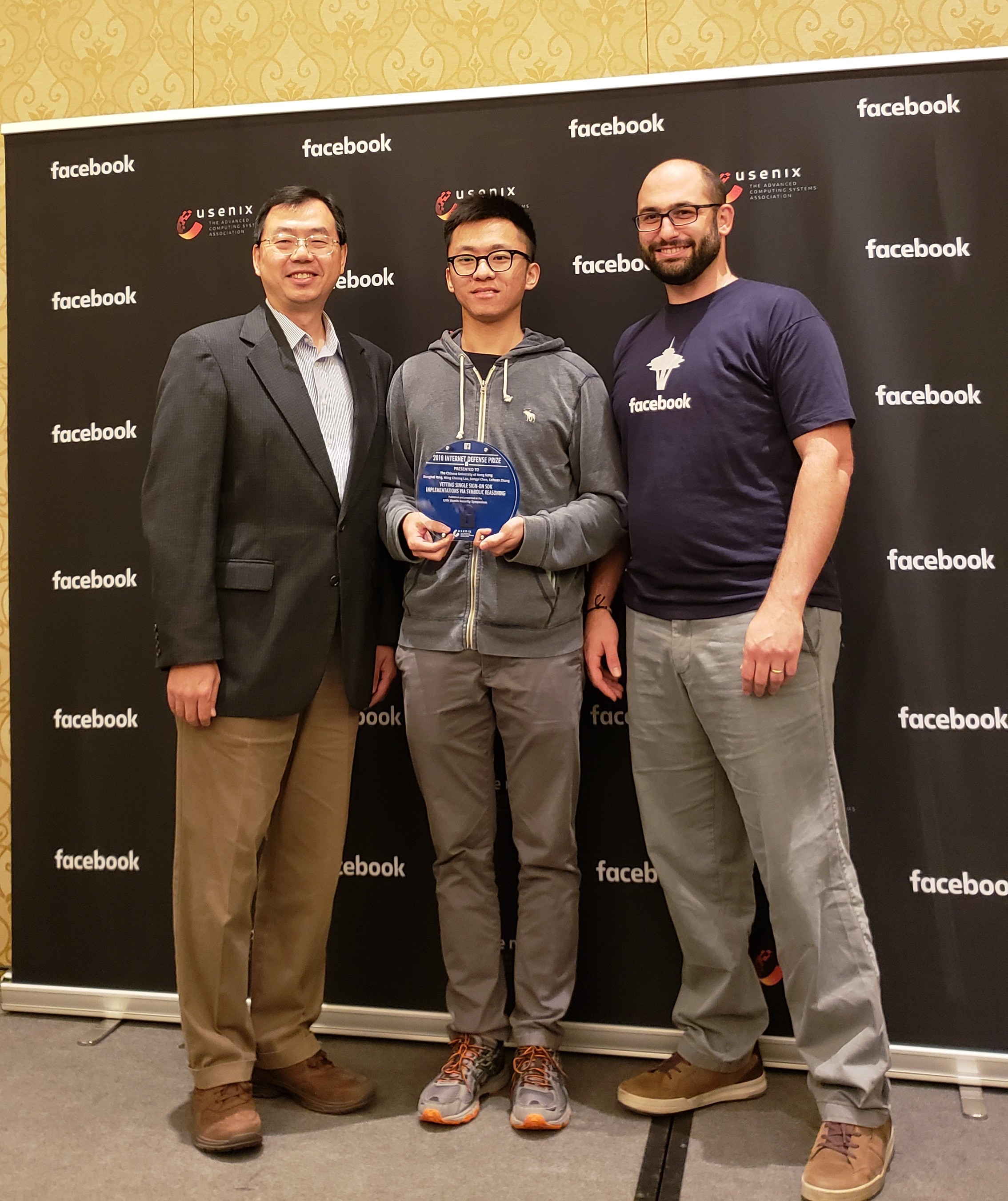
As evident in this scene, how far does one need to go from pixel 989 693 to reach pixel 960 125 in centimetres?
130

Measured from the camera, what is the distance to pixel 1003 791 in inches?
96.6

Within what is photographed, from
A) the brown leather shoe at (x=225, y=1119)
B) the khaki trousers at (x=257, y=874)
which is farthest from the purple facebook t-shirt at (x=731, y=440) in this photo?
the brown leather shoe at (x=225, y=1119)

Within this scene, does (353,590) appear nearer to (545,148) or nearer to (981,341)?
(545,148)

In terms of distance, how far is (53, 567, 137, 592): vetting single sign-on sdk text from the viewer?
2812mm

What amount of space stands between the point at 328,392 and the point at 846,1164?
1857 millimetres

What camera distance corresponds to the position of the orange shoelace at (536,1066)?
2.27 m

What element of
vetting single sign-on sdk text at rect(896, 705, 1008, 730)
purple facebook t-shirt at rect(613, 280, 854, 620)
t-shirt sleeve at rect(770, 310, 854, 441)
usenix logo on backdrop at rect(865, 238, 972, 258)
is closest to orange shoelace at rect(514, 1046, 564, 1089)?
purple facebook t-shirt at rect(613, 280, 854, 620)

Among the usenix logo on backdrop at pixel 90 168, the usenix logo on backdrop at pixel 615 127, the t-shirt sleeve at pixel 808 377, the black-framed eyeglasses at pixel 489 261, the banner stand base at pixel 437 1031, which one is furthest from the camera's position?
the usenix logo on backdrop at pixel 90 168

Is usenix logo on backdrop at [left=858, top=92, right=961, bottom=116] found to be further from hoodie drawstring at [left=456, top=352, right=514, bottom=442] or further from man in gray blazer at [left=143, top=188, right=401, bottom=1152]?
man in gray blazer at [left=143, top=188, right=401, bottom=1152]

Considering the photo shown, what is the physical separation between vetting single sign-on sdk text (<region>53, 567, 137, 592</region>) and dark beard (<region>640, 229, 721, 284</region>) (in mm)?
1545

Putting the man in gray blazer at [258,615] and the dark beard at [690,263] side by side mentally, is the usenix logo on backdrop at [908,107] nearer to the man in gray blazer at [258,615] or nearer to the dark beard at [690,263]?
the dark beard at [690,263]

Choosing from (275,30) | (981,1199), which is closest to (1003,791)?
(981,1199)

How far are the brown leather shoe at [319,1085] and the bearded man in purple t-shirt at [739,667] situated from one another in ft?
1.98

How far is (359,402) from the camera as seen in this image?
7.73ft
